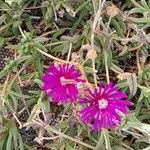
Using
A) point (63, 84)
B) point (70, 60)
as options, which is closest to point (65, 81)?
point (63, 84)

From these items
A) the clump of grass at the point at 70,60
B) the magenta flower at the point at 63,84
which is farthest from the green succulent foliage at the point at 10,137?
the magenta flower at the point at 63,84

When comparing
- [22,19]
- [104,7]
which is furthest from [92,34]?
[22,19]

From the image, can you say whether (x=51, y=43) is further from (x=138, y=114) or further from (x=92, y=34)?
(x=138, y=114)

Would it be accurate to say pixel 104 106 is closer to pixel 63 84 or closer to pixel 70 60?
pixel 63 84

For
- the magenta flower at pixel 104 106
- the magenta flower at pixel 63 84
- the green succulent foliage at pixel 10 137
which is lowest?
the green succulent foliage at pixel 10 137

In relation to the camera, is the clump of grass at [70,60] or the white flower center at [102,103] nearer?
the white flower center at [102,103]

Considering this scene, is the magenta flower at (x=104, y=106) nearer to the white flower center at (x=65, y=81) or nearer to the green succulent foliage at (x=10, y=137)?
the white flower center at (x=65, y=81)

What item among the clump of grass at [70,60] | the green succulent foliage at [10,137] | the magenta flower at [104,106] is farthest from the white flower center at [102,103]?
the green succulent foliage at [10,137]

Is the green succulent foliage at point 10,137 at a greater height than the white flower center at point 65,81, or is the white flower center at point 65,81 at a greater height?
the white flower center at point 65,81
